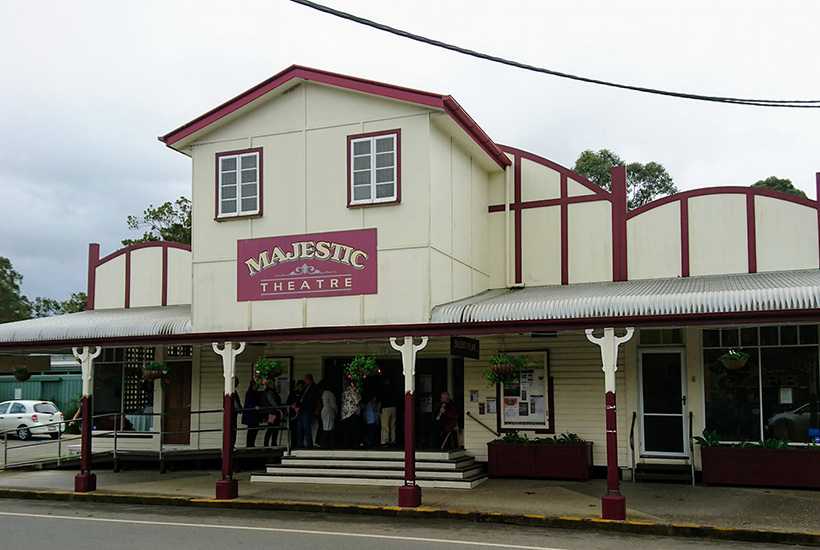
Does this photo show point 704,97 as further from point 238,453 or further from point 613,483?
point 238,453

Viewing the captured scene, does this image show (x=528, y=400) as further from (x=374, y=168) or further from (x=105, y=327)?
(x=105, y=327)

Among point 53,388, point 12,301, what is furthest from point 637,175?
point 12,301

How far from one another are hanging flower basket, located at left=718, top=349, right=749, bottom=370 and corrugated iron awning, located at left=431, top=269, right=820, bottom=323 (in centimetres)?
122

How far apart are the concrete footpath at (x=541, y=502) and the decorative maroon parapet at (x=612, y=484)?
0.61 feet

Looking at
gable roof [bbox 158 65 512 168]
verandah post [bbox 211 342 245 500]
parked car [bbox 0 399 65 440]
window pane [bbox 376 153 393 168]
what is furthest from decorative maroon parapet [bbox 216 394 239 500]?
parked car [bbox 0 399 65 440]

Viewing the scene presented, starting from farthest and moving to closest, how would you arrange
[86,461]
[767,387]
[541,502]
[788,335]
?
1. [86,461]
2. [767,387]
3. [788,335]
4. [541,502]

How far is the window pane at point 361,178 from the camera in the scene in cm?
1565

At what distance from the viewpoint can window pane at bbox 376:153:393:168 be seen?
50.9 ft

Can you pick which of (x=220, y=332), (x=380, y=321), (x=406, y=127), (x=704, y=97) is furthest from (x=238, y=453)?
(x=704, y=97)

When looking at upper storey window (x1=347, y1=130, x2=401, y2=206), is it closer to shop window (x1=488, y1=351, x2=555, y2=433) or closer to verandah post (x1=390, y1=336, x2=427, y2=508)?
verandah post (x1=390, y1=336, x2=427, y2=508)

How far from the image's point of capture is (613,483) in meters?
12.5

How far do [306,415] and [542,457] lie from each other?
5047mm

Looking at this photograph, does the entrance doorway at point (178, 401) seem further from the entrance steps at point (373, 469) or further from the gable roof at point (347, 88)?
the gable roof at point (347, 88)

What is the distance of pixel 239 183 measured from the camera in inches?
658
